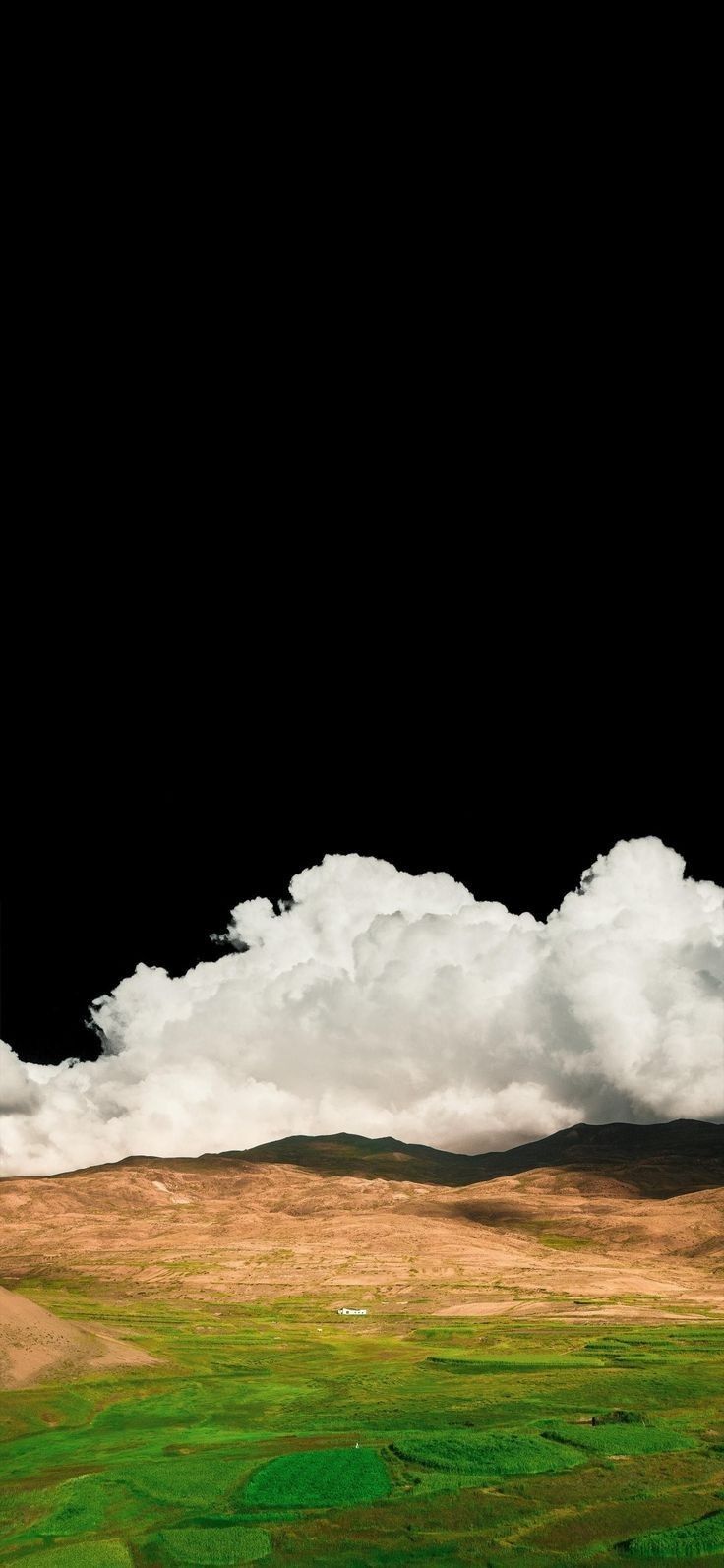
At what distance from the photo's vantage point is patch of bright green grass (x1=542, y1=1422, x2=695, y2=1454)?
50875mm

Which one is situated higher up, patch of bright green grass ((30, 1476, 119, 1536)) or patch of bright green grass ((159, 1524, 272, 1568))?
patch of bright green grass ((159, 1524, 272, 1568))

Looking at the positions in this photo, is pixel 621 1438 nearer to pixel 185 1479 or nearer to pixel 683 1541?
pixel 683 1541

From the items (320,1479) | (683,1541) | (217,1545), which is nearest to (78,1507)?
(217,1545)

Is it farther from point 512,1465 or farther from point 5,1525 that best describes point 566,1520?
point 5,1525

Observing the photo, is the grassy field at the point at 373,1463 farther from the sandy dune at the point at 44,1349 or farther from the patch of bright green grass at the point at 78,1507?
the sandy dune at the point at 44,1349

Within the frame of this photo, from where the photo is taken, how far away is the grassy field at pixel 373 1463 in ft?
123

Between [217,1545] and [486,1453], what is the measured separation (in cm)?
1886

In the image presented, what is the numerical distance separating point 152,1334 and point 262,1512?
3278 inches

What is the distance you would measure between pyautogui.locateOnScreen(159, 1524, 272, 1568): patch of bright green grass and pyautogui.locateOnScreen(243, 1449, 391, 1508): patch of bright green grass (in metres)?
4.36

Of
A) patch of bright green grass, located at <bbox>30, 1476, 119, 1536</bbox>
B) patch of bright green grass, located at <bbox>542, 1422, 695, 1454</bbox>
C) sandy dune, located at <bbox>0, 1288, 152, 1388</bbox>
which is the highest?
patch of bright green grass, located at <bbox>30, 1476, 119, 1536</bbox>

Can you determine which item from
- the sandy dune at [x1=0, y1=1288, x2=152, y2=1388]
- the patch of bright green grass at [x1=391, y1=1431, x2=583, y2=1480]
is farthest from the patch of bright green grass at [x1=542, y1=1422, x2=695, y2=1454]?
the sandy dune at [x1=0, y1=1288, x2=152, y2=1388]

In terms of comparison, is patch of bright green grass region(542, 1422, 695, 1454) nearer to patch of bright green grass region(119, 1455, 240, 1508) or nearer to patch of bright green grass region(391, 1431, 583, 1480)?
patch of bright green grass region(391, 1431, 583, 1480)

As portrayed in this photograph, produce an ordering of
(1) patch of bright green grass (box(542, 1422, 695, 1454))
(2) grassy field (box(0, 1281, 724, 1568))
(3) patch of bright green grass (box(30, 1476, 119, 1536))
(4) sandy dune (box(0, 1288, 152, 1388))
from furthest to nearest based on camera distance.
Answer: (4) sandy dune (box(0, 1288, 152, 1388)) < (1) patch of bright green grass (box(542, 1422, 695, 1454)) < (3) patch of bright green grass (box(30, 1476, 119, 1536)) < (2) grassy field (box(0, 1281, 724, 1568))

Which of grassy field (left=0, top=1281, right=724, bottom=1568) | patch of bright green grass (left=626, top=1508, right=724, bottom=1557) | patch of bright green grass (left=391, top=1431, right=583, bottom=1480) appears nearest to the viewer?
patch of bright green grass (left=626, top=1508, right=724, bottom=1557)
